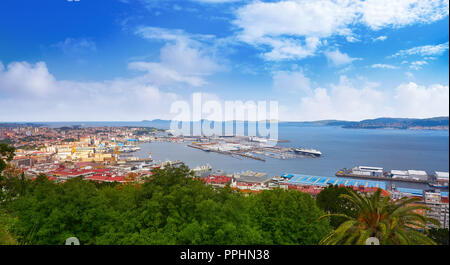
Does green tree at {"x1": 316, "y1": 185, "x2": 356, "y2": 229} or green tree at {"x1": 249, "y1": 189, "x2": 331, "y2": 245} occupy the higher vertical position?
green tree at {"x1": 249, "y1": 189, "x2": 331, "y2": 245}

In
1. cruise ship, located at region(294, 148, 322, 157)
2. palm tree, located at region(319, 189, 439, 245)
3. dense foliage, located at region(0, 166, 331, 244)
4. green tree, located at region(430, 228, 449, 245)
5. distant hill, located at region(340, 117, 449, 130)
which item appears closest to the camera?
palm tree, located at region(319, 189, 439, 245)

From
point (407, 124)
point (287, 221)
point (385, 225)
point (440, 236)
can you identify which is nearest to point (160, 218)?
point (287, 221)

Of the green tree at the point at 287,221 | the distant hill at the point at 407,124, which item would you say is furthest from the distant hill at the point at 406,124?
the green tree at the point at 287,221

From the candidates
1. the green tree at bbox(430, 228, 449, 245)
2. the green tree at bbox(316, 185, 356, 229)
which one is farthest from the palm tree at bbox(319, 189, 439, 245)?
the green tree at bbox(430, 228, 449, 245)

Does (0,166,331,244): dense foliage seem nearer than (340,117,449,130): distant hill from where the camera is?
Yes

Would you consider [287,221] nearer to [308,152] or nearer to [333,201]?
[333,201]

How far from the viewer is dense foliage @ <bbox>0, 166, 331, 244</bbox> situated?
280cm

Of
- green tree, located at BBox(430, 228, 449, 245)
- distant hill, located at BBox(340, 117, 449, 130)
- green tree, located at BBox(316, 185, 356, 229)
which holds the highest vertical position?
distant hill, located at BBox(340, 117, 449, 130)

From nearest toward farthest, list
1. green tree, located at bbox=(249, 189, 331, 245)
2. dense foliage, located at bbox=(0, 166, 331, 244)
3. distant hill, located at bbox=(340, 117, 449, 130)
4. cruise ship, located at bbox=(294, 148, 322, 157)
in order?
dense foliage, located at bbox=(0, 166, 331, 244) → green tree, located at bbox=(249, 189, 331, 245) → distant hill, located at bbox=(340, 117, 449, 130) → cruise ship, located at bbox=(294, 148, 322, 157)

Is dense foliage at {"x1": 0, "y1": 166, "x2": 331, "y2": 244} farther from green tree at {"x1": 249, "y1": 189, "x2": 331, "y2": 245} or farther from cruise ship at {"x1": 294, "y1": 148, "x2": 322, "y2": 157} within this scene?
cruise ship at {"x1": 294, "y1": 148, "x2": 322, "y2": 157}

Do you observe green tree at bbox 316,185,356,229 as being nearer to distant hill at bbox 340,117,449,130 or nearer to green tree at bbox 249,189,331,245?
green tree at bbox 249,189,331,245

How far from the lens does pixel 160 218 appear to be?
314 cm
